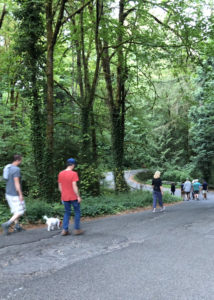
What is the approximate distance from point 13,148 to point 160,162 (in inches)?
1017

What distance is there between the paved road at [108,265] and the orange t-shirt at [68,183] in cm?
96

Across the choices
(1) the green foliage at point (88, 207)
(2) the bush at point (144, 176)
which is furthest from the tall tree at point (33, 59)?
(2) the bush at point (144, 176)

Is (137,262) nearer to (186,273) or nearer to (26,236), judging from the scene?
(186,273)

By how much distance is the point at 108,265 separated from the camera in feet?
15.2

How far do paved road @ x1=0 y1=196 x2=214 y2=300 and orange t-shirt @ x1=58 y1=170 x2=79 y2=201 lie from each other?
96cm

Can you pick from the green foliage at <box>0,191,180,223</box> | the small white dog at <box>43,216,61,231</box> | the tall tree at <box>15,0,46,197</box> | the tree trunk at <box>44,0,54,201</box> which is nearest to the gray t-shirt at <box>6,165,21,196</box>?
the small white dog at <box>43,216,61,231</box>

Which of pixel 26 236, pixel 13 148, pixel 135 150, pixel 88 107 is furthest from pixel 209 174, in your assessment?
pixel 26 236

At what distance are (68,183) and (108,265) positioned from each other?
8.20ft

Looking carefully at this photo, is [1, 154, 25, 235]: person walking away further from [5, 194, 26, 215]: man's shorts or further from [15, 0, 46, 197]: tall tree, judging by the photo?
[15, 0, 46, 197]: tall tree

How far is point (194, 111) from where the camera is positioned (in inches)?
1291

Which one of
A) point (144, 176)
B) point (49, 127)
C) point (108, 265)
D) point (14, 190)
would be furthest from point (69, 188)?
point (144, 176)

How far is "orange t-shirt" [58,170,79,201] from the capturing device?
6.61 meters

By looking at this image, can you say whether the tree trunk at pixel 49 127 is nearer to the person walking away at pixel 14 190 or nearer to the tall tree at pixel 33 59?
the tall tree at pixel 33 59

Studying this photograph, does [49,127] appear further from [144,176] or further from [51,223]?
[144,176]
